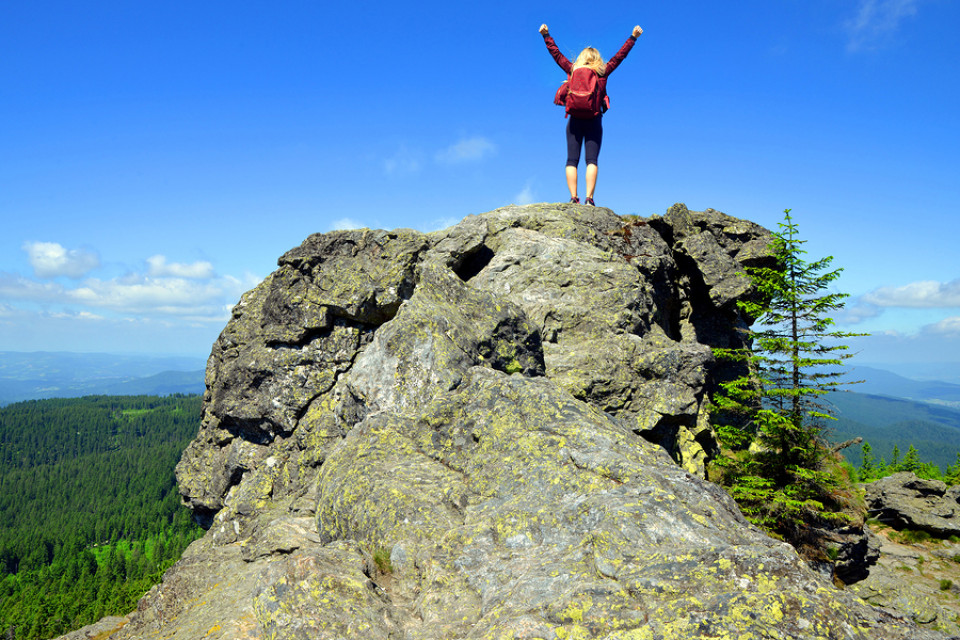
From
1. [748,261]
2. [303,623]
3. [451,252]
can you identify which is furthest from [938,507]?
[303,623]

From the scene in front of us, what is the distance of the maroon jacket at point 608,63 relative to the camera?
66.9 ft

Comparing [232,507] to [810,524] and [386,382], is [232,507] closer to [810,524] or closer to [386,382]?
[386,382]

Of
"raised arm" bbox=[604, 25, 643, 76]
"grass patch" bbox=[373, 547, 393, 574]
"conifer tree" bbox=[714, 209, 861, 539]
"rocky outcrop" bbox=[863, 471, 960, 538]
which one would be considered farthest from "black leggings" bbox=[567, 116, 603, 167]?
"rocky outcrop" bbox=[863, 471, 960, 538]

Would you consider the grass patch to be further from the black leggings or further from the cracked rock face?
the black leggings

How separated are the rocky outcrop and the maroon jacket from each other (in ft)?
102

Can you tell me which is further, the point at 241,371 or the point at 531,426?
the point at 241,371

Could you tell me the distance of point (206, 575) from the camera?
10812mm

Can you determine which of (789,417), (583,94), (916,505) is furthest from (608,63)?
(916,505)

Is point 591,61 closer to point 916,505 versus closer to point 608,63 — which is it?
point 608,63

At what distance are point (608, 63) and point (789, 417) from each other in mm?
16349

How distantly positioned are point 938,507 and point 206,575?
3990 cm

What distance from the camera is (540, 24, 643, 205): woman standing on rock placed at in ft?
67.6

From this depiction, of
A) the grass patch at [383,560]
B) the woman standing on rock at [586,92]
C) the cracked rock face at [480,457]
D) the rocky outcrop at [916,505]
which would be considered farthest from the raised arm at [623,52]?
the rocky outcrop at [916,505]

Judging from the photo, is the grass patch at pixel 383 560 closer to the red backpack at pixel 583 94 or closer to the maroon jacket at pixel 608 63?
the red backpack at pixel 583 94
